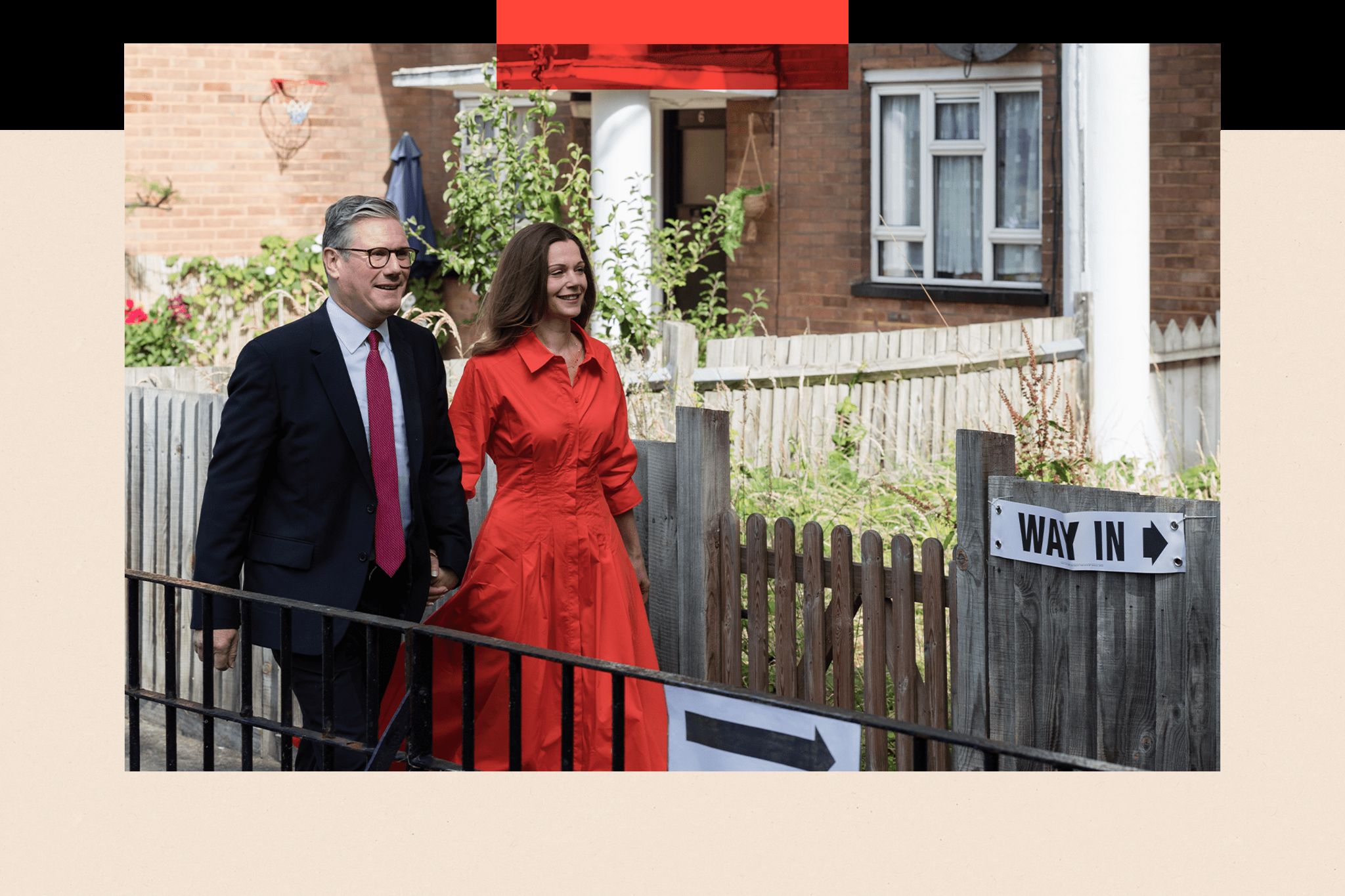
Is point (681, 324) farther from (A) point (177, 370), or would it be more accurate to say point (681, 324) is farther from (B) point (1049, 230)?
(B) point (1049, 230)

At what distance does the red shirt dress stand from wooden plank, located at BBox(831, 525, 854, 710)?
0.57 m

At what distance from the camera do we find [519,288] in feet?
14.4

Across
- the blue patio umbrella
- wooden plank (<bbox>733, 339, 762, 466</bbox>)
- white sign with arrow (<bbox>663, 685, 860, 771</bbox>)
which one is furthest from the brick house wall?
white sign with arrow (<bbox>663, 685, 860, 771</bbox>)

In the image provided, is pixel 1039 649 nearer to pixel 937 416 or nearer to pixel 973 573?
pixel 973 573

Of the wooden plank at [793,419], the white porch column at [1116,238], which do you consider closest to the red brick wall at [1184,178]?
the white porch column at [1116,238]

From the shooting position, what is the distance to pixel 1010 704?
4.01 metres

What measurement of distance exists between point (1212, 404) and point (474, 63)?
719 centimetres

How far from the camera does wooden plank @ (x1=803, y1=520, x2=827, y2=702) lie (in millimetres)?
4617

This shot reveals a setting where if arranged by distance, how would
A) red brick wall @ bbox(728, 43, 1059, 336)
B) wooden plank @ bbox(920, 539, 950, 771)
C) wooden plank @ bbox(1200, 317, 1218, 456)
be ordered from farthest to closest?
red brick wall @ bbox(728, 43, 1059, 336) < wooden plank @ bbox(1200, 317, 1218, 456) < wooden plank @ bbox(920, 539, 950, 771)

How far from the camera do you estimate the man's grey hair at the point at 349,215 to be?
3.85 meters

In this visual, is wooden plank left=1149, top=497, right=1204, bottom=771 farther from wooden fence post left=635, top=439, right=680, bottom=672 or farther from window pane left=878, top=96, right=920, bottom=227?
window pane left=878, top=96, right=920, bottom=227

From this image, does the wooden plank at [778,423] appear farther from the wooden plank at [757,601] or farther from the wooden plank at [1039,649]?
the wooden plank at [1039,649]

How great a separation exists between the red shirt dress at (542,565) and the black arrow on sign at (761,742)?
5.23 feet

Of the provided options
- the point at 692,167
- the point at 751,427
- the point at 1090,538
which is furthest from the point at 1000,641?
the point at 692,167
